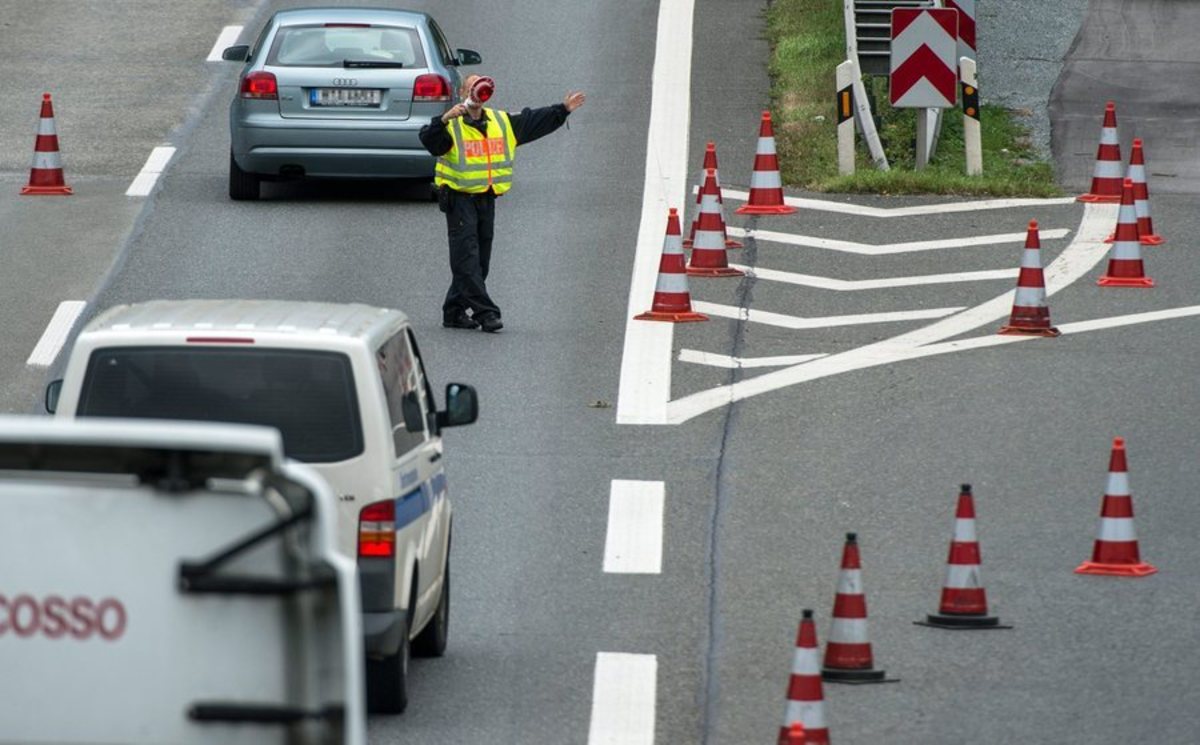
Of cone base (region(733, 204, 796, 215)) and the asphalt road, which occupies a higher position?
cone base (region(733, 204, 796, 215))

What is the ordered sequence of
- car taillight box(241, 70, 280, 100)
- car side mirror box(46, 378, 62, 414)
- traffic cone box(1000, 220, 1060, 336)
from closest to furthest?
car side mirror box(46, 378, 62, 414)
traffic cone box(1000, 220, 1060, 336)
car taillight box(241, 70, 280, 100)

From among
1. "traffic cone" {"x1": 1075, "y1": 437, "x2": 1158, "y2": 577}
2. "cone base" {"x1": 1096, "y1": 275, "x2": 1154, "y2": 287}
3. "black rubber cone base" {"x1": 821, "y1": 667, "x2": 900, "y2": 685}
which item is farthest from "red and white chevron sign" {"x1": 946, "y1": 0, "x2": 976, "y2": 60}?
"black rubber cone base" {"x1": 821, "y1": 667, "x2": 900, "y2": 685}

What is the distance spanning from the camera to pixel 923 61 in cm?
2166

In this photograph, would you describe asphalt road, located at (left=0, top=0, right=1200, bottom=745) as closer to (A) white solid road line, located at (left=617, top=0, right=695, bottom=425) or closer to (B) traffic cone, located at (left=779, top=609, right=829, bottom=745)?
(A) white solid road line, located at (left=617, top=0, right=695, bottom=425)

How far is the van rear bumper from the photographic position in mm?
9289

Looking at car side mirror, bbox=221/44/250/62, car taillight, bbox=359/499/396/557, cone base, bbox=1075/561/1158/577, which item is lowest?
cone base, bbox=1075/561/1158/577

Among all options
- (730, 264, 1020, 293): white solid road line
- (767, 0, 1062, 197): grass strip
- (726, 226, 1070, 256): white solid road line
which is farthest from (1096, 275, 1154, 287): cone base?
(767, 0, 1062, 197): grass strip

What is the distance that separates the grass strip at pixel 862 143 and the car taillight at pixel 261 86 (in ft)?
15.7

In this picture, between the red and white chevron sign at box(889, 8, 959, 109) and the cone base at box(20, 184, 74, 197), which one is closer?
the cone base at box(20, 184, 74, 197)

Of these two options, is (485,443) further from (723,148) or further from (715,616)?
(723,148)

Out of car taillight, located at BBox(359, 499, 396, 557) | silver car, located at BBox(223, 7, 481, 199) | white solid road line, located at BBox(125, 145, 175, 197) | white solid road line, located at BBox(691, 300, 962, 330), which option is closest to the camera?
car taillight, located at BBox(359, 499, 396, 557)

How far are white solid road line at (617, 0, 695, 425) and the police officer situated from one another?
1.14 meters

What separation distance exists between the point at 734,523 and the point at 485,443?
2065 millimetres

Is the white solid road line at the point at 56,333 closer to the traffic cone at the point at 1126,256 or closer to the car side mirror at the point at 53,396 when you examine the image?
the car side mirror at the point at 53,396
